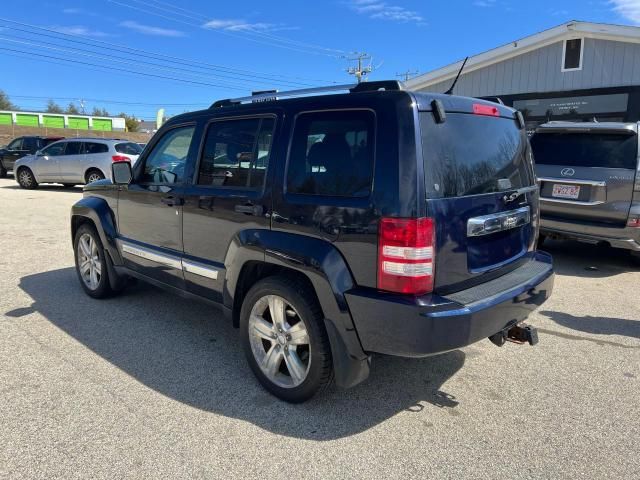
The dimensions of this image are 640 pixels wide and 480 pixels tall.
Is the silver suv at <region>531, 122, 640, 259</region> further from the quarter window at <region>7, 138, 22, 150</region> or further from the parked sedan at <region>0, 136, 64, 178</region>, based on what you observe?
the quarter window at <region>7, 138, 22, 150</region>

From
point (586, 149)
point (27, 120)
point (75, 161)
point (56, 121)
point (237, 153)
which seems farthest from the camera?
point (56, 121)

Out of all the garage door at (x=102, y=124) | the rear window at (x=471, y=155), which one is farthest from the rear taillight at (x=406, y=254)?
the garage door at (x=102, y=124)

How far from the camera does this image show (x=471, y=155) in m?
2.89

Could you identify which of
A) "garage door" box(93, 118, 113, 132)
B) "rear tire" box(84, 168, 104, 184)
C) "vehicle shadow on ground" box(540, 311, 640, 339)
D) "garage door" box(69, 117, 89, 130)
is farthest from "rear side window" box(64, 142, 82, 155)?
"garage door" box(93, 118, 113, 132)

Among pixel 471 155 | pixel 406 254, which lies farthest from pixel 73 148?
pixel 406 254

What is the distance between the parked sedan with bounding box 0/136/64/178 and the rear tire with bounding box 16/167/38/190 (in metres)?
2.81

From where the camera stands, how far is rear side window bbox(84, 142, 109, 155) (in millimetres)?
15359

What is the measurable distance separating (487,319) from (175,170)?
8.80 ft

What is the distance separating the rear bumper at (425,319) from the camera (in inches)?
98.6

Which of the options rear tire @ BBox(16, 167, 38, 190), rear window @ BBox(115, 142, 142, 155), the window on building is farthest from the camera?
rear tire @ BBox(16, 167, 38, 190)

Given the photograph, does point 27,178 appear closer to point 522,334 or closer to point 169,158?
point 169,158

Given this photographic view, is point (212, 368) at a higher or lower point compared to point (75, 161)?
lower

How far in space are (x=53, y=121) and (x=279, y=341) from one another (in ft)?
265

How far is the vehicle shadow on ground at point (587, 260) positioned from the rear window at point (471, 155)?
3654 millimetres
